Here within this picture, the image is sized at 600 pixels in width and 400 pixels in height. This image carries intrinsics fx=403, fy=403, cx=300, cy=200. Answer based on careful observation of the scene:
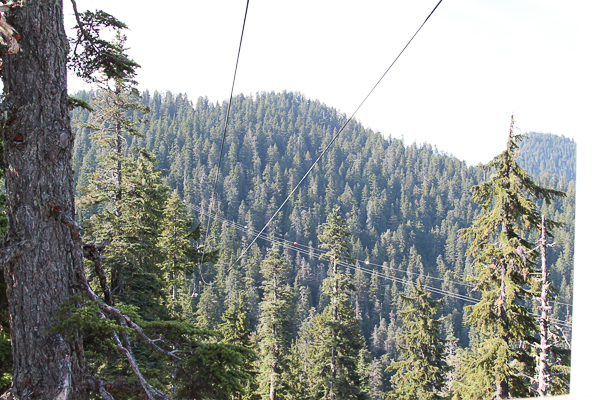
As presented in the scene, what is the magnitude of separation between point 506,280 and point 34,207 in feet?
23.1

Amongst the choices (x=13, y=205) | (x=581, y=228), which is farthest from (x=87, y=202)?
(x=581, y=228)

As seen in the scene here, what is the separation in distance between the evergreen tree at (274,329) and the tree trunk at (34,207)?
12525 mm

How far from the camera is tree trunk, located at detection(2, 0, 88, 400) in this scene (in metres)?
2.09

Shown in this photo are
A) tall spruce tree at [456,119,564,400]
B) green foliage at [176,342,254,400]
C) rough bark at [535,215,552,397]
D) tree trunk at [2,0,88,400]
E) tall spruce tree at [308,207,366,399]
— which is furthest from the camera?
tall spruce tree at [308,207,366,399]

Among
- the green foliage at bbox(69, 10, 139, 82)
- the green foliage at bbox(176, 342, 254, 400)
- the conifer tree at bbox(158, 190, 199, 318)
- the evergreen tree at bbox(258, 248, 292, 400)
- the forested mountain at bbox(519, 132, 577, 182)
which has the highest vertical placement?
the forested mountain at bbox(519, 132, 577, 182)

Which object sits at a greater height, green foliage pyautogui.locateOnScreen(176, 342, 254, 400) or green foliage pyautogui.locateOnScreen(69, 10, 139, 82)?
green foliage pyautogui.locateOnScreen(69, 10, 139, 82)

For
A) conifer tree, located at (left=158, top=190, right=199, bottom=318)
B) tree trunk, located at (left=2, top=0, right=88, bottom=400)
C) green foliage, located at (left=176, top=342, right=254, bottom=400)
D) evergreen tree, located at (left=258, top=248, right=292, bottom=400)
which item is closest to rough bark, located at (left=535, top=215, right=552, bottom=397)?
green foliage, located at (left=176, top=342, right=254, bottom=400)

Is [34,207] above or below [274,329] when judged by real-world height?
above

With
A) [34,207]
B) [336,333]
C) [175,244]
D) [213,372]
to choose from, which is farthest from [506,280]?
[175,244]

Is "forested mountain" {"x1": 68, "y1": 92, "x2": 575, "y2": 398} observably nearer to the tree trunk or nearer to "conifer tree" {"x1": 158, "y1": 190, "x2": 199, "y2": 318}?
"conifer tree" {"x1": 158, "y1": 190, "x2": 199, "y2": 318}

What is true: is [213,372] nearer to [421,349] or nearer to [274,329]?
[421,349]

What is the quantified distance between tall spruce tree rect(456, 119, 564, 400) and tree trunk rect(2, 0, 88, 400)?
6778 millimetres

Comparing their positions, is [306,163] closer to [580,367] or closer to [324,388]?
[324,388]

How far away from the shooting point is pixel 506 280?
6941 millimetres
